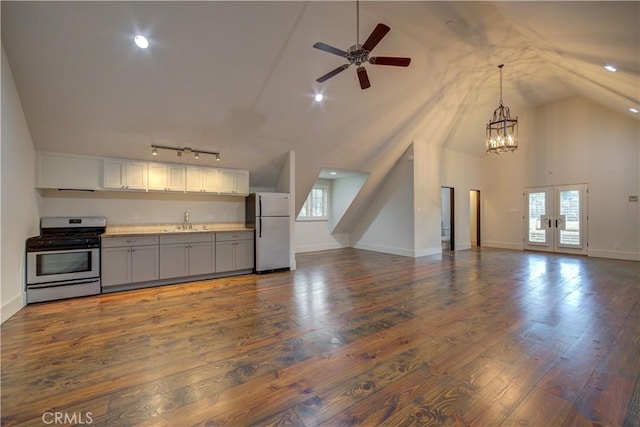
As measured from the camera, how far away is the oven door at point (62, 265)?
373 centimetres

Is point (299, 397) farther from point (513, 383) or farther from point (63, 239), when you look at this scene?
point (63, 239)

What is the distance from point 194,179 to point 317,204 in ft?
13.7

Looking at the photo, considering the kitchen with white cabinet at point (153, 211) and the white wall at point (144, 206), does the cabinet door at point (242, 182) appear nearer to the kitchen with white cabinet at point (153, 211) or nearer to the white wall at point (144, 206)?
the kitchen with white cabinet at point (153, 211)

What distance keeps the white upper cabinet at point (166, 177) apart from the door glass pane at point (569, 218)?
32.2ft

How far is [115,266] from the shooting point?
428 cm

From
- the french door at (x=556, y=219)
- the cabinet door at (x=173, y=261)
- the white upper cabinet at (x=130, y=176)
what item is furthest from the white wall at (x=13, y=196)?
the french door at (x=556, y=219)

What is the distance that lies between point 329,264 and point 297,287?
6.51ft

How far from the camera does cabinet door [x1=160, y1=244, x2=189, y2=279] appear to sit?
465 centimetres

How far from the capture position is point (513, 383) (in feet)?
6.51

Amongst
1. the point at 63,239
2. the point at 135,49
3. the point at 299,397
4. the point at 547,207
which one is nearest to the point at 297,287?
the point at 299,397

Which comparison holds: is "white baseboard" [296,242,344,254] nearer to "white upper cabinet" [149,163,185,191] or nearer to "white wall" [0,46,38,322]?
"white upper cabinet" [149,163,185,191]

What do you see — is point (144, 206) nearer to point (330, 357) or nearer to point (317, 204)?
point (330, 357)

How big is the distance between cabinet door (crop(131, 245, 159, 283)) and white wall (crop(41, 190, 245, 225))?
962 millimetres

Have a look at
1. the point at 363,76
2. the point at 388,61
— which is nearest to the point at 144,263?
the point at 363,76
